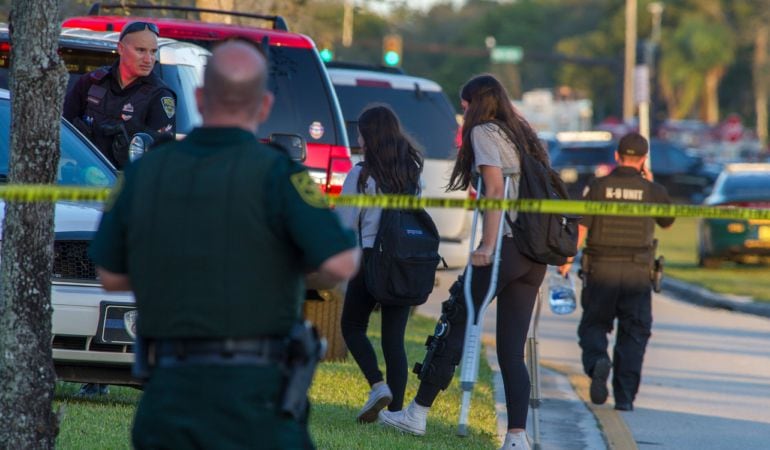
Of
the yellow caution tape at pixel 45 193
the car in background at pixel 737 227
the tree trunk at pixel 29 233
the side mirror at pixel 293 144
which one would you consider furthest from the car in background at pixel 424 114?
the yellow caution tape at pixel 45 193

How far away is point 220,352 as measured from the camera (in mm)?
3895

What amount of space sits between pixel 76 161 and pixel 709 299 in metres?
11.8

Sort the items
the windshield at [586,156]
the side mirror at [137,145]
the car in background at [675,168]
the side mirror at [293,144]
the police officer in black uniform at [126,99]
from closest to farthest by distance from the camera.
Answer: the side mirror at [137,145] → the police officer in black uniform at [126,99] → the side mirror at [293,144] → the windshield at [586,156] → the car in background at [675,168]

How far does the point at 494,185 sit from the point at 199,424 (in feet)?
11.5

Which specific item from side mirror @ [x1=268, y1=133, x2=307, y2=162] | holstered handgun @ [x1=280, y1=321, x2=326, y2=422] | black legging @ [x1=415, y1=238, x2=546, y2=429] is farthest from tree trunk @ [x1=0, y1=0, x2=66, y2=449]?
side mirror @ [x1=268, y1=133, x2=307, y2=162]

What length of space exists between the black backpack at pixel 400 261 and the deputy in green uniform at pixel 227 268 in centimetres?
368

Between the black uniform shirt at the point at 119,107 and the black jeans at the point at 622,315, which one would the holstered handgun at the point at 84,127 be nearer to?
the black uniform shirt at the point at 119,107

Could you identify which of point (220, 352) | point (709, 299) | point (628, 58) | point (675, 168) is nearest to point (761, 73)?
point (628, 58)

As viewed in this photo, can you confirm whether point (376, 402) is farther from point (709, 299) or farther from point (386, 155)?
point (709, 299)

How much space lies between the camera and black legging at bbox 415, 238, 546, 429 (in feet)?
23.9

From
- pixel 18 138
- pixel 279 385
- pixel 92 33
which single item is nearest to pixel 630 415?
pixel 92 33

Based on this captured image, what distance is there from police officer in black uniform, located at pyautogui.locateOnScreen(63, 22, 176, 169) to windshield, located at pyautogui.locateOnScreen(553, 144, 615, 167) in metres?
25.5

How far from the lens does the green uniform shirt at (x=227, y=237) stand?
12.8ft

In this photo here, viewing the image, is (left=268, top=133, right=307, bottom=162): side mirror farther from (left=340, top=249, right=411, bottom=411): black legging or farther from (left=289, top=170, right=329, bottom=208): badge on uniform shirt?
(left=289, top=170, right=329, bottom=208): badge on uniform shirt
